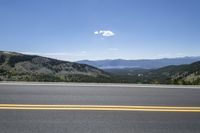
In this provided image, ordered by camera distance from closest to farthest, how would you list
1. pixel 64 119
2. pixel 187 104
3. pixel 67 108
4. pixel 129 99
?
pixel 64 119 → pixel 67 108 → pixel 187 104 → pixel 129 99

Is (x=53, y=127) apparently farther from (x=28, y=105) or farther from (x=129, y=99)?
(x=129, y=99)

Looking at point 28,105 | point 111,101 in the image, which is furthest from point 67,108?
point 111,101

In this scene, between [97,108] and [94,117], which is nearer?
[94,117]

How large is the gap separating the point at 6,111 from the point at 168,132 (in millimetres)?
3777

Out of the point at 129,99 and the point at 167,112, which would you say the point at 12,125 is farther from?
the point at 129,99

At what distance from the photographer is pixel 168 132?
635cm

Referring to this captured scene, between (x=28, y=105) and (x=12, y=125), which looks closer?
(x=12, y=125)

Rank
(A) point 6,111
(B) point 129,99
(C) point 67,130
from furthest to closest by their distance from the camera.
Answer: (B) point 129,99
(A) point 6,111
(C) point 67,130

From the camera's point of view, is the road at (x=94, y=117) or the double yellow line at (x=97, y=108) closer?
the road at (x=94, y=117)

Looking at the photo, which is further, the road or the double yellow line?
the double yellow line

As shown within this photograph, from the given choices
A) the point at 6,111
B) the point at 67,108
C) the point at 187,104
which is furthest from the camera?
the point at 187,104

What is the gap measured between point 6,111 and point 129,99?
4.00 m

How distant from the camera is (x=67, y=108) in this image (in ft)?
27.5

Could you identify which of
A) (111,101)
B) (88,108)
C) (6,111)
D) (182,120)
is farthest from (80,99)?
(182,120)
